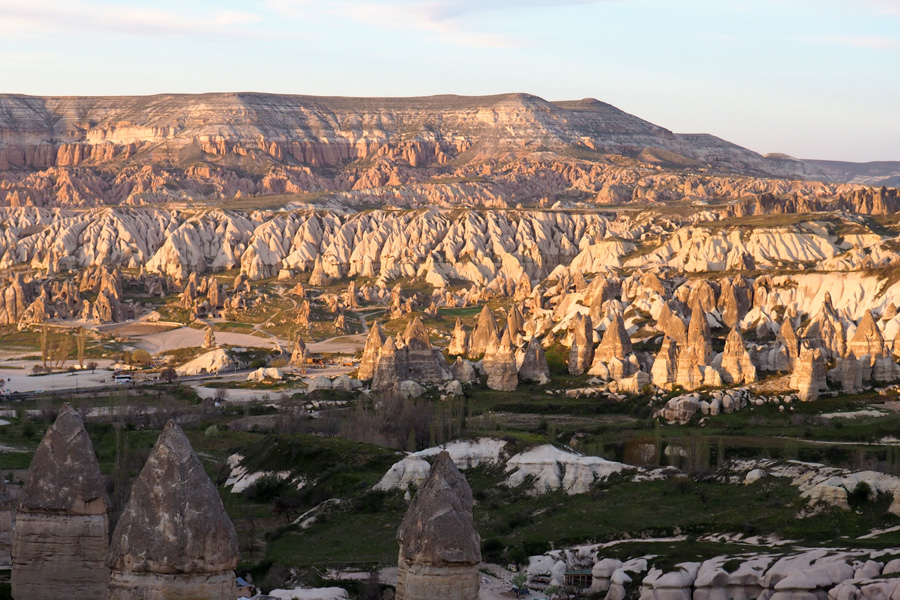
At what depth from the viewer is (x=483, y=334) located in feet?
293

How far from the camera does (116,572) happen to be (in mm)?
14758

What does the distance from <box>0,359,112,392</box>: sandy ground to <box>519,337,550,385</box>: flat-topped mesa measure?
2928 cm

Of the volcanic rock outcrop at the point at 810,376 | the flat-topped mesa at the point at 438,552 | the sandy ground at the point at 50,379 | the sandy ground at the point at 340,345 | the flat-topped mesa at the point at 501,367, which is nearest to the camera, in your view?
the flat-topped mesa at the point at 438,552

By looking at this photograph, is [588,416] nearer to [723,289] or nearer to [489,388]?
[489,388]

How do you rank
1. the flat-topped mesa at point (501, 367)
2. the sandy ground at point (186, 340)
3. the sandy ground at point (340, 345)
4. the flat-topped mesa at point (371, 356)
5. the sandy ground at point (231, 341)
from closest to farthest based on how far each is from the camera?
the flat-topped mesa at point (501, 367)
the flat-topped mesa at point (371, 356)
the sandy ground at point (340, 345)
the sandy ground at point (231, 341)
the sandy ground at point (186, 340)

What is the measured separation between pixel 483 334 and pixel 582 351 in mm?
9726

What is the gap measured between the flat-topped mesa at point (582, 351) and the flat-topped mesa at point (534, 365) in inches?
69.8

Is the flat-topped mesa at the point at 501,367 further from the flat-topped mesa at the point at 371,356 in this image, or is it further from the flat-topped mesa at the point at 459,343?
the flat-topped mesa at the point at 459,343

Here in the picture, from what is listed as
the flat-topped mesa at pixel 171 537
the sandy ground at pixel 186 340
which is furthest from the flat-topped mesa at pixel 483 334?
the flat-topped mesa at pixel 171 537

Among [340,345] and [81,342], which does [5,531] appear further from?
[340,345]

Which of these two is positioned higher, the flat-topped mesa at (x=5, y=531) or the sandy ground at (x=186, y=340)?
the flat-topped mesa at (x=5, y=531)

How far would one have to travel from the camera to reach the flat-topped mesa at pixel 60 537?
18406 mm

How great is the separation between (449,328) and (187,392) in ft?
114

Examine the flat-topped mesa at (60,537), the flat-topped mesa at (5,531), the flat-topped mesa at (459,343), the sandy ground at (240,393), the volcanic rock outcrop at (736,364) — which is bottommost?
the sandy ground at (240,393)
